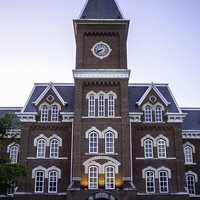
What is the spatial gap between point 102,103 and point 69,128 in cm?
472

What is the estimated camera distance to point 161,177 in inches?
1698

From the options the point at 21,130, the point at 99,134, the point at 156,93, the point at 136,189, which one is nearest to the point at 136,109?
the point at 156,93

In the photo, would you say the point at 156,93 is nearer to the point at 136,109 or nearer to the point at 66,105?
the point at 136,109

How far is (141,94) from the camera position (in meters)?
48.6

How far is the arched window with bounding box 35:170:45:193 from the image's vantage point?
42406 millimetres

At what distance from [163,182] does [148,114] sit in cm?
794

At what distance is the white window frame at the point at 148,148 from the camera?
44062 mm

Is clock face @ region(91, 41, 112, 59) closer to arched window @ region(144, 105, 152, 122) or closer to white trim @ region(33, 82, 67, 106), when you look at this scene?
white trim @ region(33, 82, 67, 106)

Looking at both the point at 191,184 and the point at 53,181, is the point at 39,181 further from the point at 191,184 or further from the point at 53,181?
the point at 191,184

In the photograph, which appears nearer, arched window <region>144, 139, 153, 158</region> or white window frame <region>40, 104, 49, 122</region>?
arched window <region>144, 139, 153, 158</region>

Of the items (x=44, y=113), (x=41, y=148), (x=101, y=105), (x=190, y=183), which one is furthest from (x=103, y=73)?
(x=190, y=183)

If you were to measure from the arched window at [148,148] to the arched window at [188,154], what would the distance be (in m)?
5.37

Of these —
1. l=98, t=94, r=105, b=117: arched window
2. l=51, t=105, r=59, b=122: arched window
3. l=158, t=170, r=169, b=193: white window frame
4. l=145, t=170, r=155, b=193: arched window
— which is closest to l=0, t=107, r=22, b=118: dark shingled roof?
l=51, t=105, r=59, b=122: arched window

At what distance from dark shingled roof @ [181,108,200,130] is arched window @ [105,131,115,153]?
10649 mm
